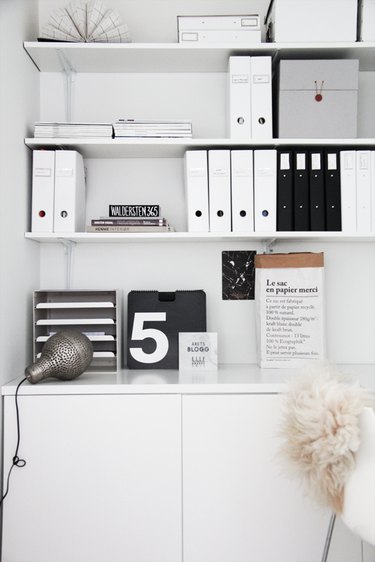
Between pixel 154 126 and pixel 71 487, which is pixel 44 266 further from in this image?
pixel 71 487

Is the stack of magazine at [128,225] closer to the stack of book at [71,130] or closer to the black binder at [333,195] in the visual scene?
the stack of book at [71,130]

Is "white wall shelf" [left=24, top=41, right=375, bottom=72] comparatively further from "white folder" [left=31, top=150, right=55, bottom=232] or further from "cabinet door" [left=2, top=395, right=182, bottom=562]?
"cabinet door" [left=2, top=395, right=182, bottom=562]

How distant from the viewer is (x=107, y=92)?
234 cm

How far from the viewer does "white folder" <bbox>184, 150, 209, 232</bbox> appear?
2088 millimetres

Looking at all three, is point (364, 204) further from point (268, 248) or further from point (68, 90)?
point (68, 90)

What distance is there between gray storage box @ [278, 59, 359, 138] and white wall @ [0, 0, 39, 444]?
993 mm

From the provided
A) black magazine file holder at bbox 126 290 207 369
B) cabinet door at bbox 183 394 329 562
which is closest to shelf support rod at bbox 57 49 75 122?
black magazine file holder at bbox 126 290 207 369

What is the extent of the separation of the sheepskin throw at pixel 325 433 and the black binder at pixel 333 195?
86cm

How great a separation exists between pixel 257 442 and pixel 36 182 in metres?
1.26

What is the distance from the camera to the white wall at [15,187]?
6.07ft

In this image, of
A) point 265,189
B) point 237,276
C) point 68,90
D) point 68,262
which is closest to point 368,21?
point 265,189

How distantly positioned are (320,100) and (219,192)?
0.53 meters

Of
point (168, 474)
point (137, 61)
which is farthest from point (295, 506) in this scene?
point (137, 61)

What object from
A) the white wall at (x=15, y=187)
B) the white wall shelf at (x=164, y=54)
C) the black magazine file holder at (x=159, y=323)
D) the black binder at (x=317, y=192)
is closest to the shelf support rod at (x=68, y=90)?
the white wall shelf at (x=164, y=54)
